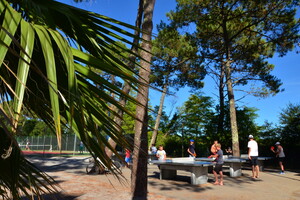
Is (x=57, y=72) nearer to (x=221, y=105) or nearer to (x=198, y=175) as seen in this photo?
(x=198, y=175)

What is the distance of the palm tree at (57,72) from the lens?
83cm

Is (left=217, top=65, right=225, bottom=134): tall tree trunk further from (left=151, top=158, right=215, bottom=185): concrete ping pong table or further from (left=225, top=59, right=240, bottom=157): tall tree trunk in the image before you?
(left=151, top=158, right=215, bottom=185): concrete ping pong table

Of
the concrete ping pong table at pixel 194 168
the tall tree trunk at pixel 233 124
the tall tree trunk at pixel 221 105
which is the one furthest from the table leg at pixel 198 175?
the tall tree trunk at pixel 221 105

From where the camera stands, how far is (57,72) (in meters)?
1.04

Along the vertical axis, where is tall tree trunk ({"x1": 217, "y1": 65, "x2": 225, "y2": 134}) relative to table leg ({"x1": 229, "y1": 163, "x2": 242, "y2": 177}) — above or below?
above

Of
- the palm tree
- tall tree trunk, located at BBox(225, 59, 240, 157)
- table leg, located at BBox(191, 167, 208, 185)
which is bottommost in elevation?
table leg, located at BBox(191, 167, 208, 185)

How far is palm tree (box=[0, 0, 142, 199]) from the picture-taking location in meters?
0.83

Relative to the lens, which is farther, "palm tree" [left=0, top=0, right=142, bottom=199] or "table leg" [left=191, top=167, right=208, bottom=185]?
"table leg" [left=191, top=167, right=208, bottom=185]

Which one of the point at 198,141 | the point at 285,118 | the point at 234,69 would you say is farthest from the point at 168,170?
the point at 198,141

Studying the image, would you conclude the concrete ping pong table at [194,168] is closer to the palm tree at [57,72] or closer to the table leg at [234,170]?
the table leg at [234,170]

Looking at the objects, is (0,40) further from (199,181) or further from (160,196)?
(199,181)

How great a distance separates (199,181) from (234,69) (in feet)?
42.7

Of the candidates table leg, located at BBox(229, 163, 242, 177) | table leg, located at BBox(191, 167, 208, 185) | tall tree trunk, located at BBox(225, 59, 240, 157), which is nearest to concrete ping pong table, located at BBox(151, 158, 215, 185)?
table leg, located at BBox(191, 167, 208, 185)

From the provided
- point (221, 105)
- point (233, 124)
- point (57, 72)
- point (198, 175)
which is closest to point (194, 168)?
point (198, 175)
